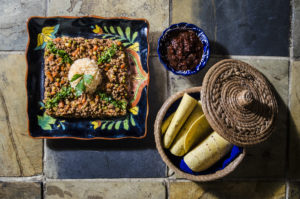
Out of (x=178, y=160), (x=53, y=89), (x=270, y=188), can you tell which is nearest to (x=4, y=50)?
(x=53, y=89)

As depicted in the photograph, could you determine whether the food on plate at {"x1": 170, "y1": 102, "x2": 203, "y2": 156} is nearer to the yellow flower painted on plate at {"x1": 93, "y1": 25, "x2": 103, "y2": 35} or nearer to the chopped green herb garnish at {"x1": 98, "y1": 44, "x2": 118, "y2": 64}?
the chopped green herb garnish at {"x1": 98, "y1": 44, "x2": 118, "y2": 64}

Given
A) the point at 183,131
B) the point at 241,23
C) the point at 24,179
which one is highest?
the point at 241,23

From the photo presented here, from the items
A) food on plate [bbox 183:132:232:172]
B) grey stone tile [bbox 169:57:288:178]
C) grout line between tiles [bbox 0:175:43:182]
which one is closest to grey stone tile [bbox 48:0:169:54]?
grey stone tile [bbox 169:57:288:178]

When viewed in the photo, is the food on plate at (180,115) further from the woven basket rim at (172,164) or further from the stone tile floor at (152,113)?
the stone tile floor at (152,113)

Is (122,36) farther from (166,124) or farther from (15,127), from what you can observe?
(15,127)

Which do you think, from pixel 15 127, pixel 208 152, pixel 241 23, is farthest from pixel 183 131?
pixel 15 127

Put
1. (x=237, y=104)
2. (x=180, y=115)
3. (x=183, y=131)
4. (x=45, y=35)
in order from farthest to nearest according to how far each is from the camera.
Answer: (x=45, y=35) → (x=183, y=131) → (x=180, y=115) → (x=237, y=104)
